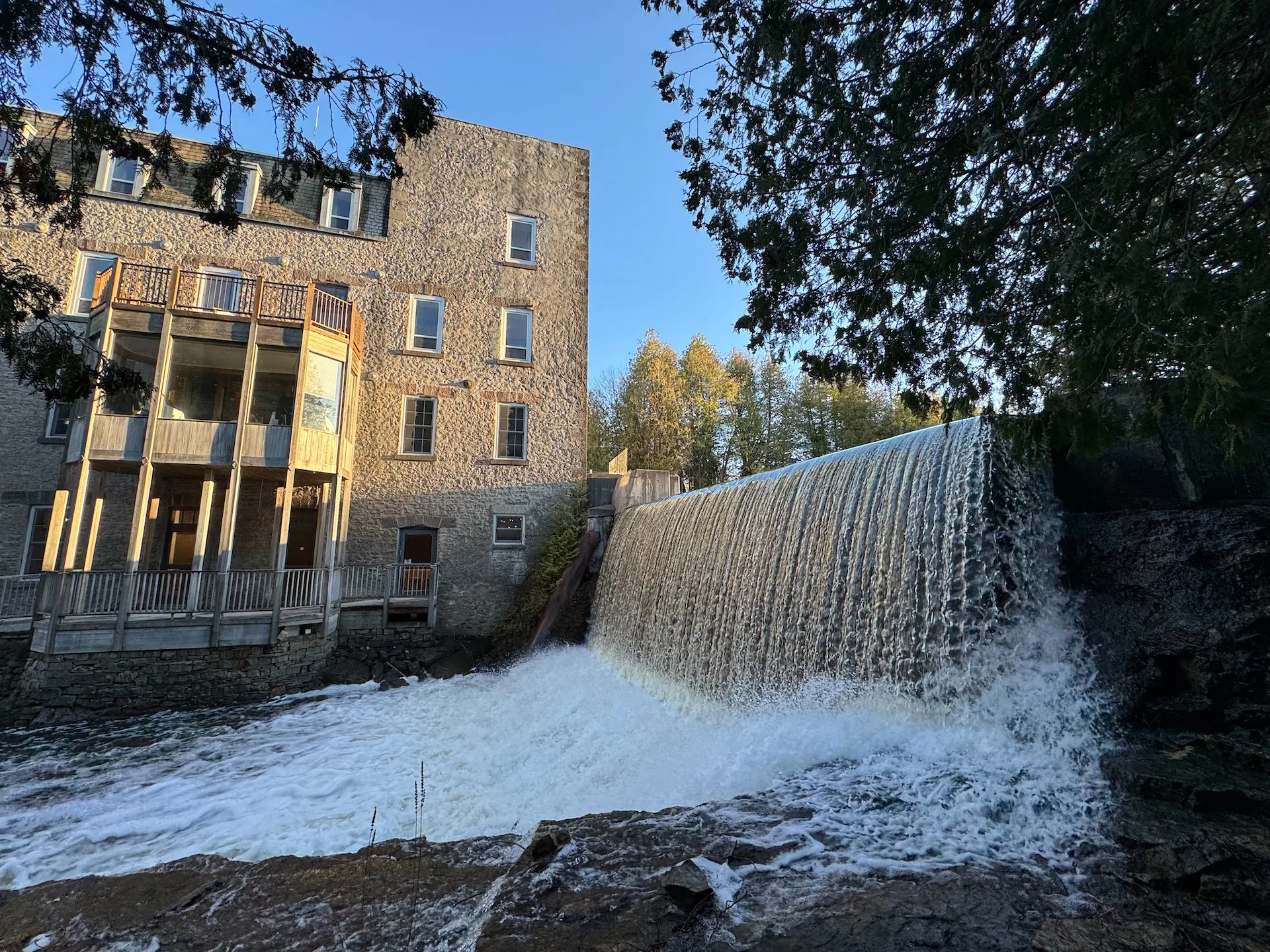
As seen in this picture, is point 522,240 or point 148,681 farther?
point 522,240

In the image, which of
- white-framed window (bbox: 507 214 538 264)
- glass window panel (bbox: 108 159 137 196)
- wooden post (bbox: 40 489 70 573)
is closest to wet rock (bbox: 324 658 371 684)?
wooden post (bbox: 40 489 70 573)

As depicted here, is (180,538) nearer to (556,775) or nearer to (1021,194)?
(556,775)

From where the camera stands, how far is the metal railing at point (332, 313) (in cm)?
1378

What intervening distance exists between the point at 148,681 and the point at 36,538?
6163 millimetres

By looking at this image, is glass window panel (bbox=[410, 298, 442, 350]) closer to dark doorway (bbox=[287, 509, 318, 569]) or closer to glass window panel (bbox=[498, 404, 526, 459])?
glass window panel (bbox=[498, 404, 526, 459])

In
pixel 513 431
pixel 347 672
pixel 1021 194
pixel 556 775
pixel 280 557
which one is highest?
pixel 513 431

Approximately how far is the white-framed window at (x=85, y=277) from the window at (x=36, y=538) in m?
4.91

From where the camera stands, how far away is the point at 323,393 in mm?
13641

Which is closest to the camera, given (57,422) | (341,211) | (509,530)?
(57,422)

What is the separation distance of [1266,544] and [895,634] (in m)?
2.83

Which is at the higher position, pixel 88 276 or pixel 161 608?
pixel 88 276

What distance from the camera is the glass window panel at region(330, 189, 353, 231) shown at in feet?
54.8

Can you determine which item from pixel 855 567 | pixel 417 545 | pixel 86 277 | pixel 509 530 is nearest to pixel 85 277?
pixel 86 277

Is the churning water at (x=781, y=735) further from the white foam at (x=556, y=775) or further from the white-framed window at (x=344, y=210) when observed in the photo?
the white-framed window at (x=344, y=210)
